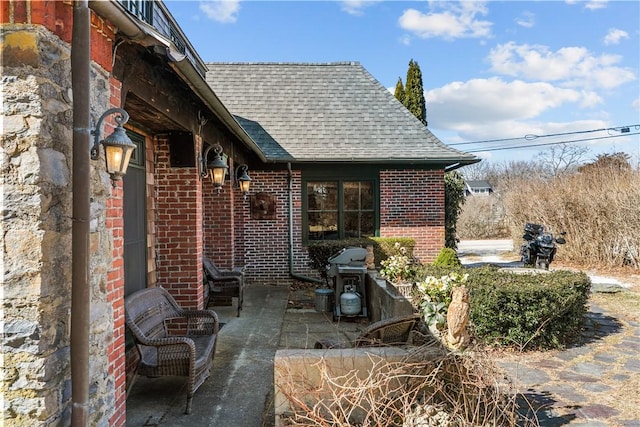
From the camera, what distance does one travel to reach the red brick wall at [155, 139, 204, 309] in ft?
16.7

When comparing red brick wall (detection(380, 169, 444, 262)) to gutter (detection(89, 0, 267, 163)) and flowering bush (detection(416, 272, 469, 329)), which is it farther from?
gutter (detection(89, 0, 267, 163))

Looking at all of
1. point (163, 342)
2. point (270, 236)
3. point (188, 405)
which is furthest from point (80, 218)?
point (270, 236)

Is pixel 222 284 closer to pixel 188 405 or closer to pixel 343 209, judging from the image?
pixel 188 405

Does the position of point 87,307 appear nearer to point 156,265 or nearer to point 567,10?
point 156,265

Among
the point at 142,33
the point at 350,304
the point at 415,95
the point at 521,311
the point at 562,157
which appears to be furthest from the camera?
the point at 562,157

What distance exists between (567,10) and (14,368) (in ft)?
30.7

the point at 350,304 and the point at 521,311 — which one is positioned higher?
the point at 521,311

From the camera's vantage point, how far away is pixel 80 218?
222cm

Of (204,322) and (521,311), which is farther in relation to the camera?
(521,311)

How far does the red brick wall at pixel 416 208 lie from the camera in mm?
9984

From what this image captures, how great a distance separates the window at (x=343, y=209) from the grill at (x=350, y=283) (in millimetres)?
2958

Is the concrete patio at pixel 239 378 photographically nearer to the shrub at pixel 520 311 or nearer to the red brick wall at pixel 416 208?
the shrub at pixel 520 311

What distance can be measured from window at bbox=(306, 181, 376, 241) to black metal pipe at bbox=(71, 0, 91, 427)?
7.87m

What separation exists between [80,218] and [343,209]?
804cm
